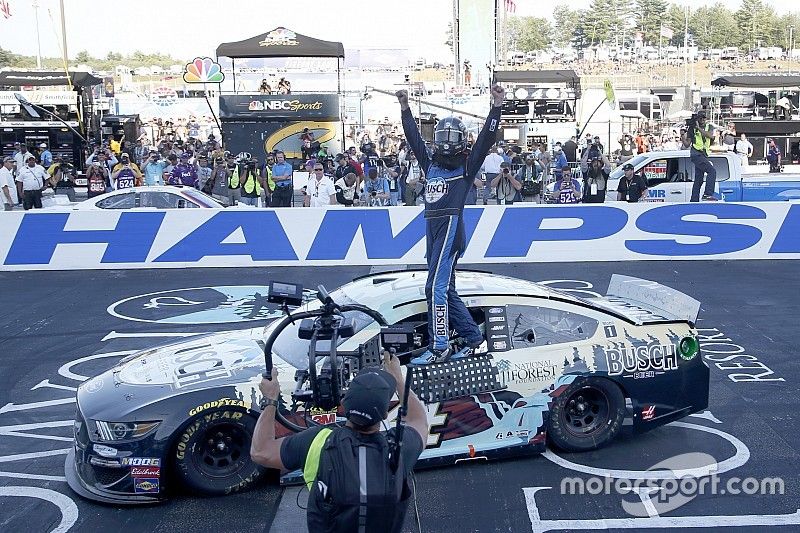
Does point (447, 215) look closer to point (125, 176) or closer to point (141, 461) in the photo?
point (141, 461)

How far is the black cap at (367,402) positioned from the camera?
11.1ft

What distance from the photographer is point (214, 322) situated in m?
11.4

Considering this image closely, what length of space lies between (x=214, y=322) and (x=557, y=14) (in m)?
117

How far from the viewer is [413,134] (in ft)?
24.1

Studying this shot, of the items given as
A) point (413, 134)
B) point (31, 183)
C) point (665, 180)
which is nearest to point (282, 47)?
point (31, 183)

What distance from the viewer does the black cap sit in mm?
3381

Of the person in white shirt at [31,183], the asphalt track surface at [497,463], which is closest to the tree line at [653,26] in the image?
the person in white shirt at [31,183]

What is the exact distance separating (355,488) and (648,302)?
5.01 m

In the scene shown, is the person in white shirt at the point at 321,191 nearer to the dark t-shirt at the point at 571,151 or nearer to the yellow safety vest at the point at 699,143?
the yellow safety vest at the point at 699,143

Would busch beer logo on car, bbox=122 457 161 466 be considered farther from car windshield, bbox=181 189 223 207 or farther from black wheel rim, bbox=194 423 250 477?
car windshield, bbox=181 189 223 207

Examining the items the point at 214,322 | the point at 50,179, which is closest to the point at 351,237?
the point at 214,322

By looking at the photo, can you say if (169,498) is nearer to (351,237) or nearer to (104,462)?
(104,462)

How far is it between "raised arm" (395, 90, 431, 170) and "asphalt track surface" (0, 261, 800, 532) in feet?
7.82

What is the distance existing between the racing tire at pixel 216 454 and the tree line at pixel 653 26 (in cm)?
9728
